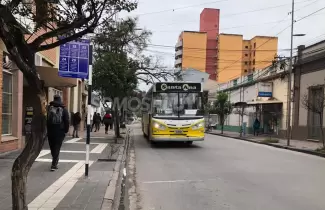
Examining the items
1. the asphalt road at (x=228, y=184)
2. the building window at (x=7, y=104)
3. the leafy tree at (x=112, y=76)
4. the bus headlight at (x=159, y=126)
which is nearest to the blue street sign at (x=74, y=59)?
the asphalt road at (x=228, y=184)

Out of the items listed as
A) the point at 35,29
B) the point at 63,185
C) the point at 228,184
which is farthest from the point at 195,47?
the point at 35,29

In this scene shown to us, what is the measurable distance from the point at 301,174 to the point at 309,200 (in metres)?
3.82

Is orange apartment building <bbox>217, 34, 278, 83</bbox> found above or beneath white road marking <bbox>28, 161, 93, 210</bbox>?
above

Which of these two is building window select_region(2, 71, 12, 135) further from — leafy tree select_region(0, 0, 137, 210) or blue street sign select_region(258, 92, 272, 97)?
blue street sign select_region(258, 92, 272, 97)

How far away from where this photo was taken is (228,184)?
32.0 ft

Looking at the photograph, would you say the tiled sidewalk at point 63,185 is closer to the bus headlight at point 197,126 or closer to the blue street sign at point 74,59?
the blue street sign at point 74,59

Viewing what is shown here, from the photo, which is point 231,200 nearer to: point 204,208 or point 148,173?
point 204,208

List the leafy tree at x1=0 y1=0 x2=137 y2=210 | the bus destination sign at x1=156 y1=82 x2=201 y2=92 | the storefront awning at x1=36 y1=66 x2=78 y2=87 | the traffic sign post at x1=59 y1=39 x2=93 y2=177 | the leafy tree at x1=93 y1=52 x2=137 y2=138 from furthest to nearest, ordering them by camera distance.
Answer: the leafy tree at x1=93 y1=52 x2=137 y2=138, the bus destination sign at x1=156 y1=82 x2=201 y2=92, the storefront awning at x1=36 y1=66 x2=78 y2=87, the traffic sign post at x1=59 y1=39 x2=93 y2=177, the leafy tree at x1=0 y1=0 x2=137 y2=210

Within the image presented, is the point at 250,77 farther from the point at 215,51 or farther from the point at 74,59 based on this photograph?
the point at 215,51

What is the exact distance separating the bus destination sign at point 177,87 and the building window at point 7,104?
24.0 feet

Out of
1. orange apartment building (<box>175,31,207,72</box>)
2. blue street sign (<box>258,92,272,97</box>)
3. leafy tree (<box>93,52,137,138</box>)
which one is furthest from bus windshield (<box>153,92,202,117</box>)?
orange apartment building (<box>175,31,207,72</box>)

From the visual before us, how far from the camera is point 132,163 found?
45.5ft

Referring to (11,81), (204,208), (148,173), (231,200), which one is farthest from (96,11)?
(11,81)

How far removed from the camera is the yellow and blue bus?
61.3 ft
